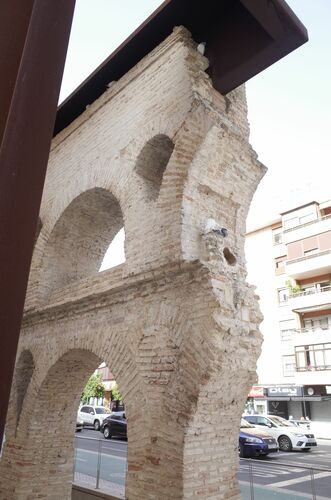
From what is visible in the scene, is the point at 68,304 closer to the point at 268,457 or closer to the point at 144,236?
the point at 144,236

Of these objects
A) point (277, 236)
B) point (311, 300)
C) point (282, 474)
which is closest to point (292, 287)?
point (311, 300)

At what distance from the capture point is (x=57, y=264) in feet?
24.7

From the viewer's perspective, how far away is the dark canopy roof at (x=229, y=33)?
15.0ft

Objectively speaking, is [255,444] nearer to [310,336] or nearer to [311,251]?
[310,336]

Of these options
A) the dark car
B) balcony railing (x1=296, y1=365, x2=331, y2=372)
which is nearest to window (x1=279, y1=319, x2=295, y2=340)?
balcony railing (x1=296, y1=365, x2=331, y2=372)

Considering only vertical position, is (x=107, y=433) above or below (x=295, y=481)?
above

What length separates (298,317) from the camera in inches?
971

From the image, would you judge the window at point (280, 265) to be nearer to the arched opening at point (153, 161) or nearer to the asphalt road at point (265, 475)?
the asphalt road at point (265, 475)

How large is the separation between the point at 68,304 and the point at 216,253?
2766mm

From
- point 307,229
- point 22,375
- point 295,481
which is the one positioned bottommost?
point 295,481

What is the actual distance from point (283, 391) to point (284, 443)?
8.34 m

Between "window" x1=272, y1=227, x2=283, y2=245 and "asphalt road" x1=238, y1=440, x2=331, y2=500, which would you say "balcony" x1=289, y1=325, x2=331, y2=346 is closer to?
"window" x1=272, y1=227, x2=283, y2=245

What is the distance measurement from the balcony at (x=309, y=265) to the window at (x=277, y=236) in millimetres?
3942

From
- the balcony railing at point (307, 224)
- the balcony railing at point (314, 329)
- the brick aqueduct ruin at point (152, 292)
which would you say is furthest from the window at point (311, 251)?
the brick aqueduct ruin at point (152, 292)
